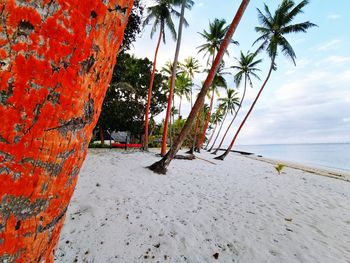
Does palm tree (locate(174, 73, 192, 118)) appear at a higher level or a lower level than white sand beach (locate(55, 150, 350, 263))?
higher

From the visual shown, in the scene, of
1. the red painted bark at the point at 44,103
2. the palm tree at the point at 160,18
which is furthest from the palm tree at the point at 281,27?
the red painted bark at the point at 44,103

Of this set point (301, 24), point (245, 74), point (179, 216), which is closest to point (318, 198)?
point (179, 216)

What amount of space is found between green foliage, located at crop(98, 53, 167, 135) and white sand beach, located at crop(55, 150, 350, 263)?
10.4 m

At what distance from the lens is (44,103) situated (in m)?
0.47

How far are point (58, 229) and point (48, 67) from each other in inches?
21.2

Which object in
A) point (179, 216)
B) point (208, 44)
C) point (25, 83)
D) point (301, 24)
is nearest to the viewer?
point (25, 83)

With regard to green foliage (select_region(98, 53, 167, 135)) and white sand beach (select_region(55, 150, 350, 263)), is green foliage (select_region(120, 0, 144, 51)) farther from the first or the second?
green foliage (select_region(98, 53, 167, 135))

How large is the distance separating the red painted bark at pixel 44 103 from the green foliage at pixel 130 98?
14417 millimetres

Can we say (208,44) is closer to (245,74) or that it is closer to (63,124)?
(245,74)

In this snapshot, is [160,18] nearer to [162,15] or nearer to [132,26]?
[162,15]

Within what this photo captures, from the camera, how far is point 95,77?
60 cm

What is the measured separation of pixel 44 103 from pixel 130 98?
1651 cm

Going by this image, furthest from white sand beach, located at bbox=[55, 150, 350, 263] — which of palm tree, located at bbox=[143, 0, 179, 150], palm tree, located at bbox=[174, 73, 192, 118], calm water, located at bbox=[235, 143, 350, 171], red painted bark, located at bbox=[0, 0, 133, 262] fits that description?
calm water, located at bbox=[235, 143, 350, 171]

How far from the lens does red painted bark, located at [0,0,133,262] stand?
16.5 inches
